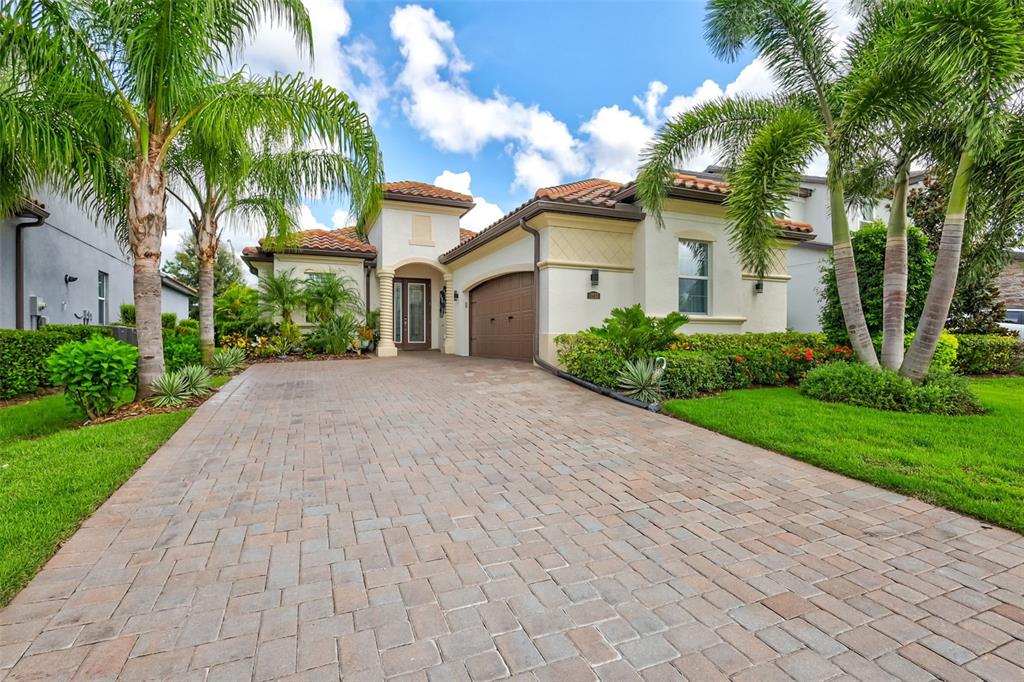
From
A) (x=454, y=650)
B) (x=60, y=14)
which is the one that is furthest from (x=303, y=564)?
(x=60, y=14)

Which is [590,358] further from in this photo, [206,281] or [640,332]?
[206,281]

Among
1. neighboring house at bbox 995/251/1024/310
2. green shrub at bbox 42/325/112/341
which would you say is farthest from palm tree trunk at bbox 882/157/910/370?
neighboring house at bbox 995/251/1024/310

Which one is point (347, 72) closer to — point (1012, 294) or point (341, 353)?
point (341, 353)

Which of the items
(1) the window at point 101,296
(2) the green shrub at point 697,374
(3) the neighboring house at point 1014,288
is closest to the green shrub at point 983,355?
(2) the green shrub at point 697,374

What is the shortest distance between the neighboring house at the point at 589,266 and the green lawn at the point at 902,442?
372 cm

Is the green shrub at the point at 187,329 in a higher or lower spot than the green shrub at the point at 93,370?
higher

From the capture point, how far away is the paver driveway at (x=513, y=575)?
2.06m

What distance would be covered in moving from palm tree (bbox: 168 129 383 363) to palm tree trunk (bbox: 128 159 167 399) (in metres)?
1.97

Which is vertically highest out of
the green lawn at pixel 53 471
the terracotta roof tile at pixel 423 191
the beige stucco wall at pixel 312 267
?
the terracotta roof tile at pixel 423 191

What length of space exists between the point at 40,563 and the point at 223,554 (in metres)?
0.97

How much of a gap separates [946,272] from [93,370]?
460 inches

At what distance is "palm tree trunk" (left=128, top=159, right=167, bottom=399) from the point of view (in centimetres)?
697

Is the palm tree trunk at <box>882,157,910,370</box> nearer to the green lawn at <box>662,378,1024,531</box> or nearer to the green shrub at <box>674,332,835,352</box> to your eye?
the green lawn at <box>662,378,1024,531</box>

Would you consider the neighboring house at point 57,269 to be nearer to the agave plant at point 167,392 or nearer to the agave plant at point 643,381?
the agave plant at point 167,392
